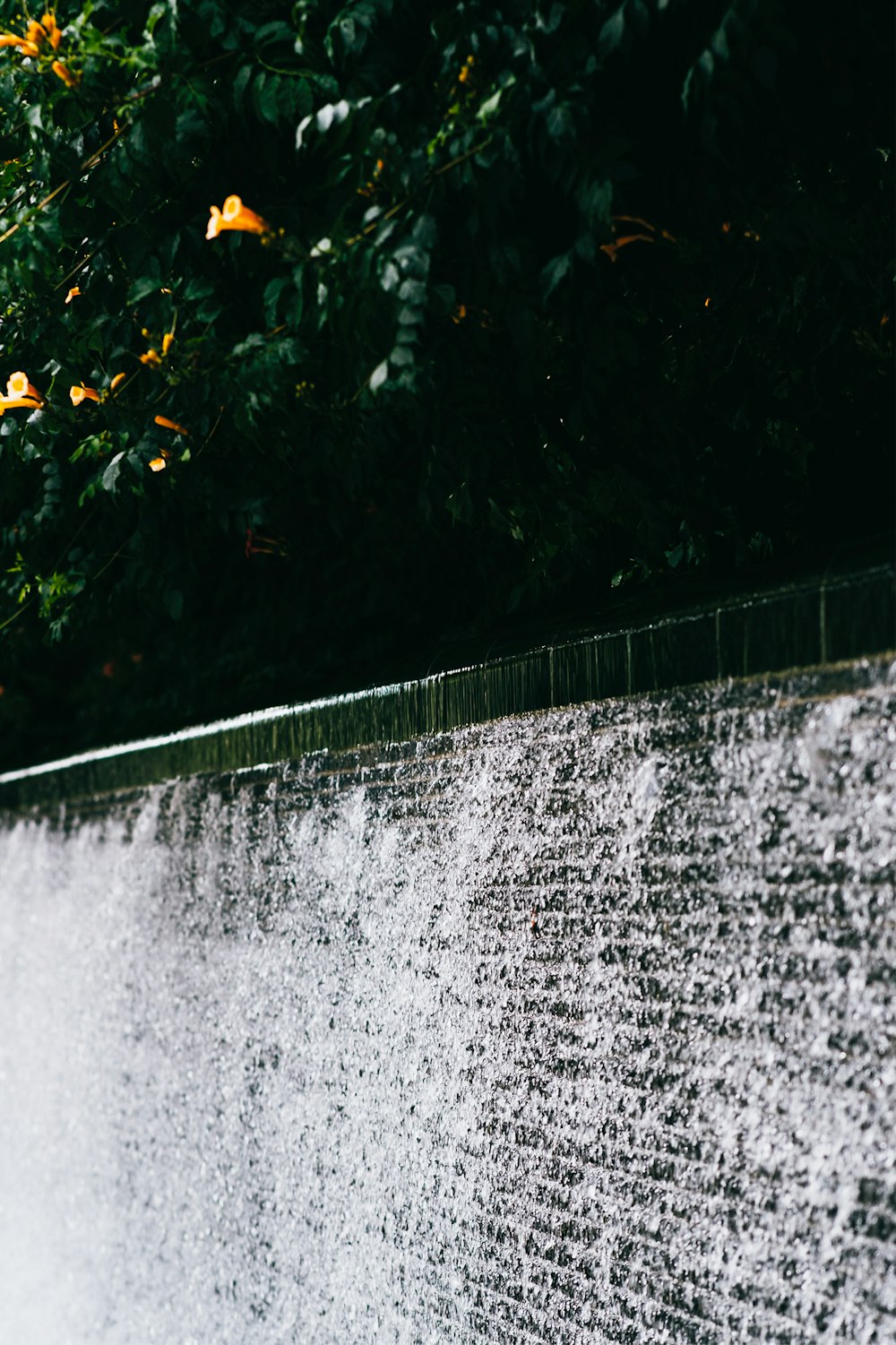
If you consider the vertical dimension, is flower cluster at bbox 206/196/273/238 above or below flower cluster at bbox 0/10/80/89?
below

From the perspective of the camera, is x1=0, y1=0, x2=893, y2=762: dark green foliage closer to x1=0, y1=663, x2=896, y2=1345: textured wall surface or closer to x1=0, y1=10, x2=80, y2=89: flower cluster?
x1=0, y1=10, x2=80, y2=89: flower cluster

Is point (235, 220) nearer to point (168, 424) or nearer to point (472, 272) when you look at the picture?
point (472, 272)

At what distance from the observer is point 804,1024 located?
2.23 meters

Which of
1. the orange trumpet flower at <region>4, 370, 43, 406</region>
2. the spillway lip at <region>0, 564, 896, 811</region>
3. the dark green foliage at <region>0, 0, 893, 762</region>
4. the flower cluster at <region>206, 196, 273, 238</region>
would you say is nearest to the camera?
the spillway lip at <region>0, 564, 896, 811</region>

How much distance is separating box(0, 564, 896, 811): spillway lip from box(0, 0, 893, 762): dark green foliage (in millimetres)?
418

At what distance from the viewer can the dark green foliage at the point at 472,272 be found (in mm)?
2314

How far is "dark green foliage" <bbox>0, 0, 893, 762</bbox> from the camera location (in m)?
2.31

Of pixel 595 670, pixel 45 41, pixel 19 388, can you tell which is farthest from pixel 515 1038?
pixel 45 41

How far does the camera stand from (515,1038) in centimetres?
303

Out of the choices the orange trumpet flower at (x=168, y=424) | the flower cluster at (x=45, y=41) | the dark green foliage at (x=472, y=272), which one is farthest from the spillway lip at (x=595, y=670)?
the flower cluster at (x=45, y=41)

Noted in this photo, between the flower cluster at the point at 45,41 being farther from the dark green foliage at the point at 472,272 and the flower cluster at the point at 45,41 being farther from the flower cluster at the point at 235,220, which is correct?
the flower cluster at the point at 235,220

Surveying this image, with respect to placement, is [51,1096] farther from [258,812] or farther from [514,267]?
[514,267]

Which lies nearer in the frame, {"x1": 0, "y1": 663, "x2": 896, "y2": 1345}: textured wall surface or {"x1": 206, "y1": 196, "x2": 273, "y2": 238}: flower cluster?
{"x1": 0, "y1": 663, "x2": 896, "y2": 1345}: textured wall surface

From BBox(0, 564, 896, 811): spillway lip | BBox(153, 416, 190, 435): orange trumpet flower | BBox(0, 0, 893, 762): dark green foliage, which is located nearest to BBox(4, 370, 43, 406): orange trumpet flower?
BBox(0, 0, 893, 762): dark green foliage
